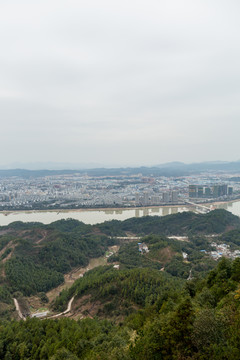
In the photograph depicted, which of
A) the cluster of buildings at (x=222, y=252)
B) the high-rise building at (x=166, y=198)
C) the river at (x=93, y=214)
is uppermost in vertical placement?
the high-rise building at (x=166, y=198)

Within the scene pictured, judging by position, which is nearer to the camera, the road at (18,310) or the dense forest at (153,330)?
the dense forest at (153,330)

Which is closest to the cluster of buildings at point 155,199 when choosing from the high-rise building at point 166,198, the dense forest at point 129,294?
A: the high-rise building at point 166,198

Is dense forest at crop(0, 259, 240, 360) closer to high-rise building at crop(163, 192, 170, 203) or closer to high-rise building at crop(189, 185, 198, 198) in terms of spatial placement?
high-rise building at crop(163, 192, 170, 203)

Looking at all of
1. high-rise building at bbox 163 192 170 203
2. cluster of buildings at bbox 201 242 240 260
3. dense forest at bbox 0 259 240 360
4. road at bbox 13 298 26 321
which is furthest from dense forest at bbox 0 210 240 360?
high-rise building at bbox 163 192 170 203

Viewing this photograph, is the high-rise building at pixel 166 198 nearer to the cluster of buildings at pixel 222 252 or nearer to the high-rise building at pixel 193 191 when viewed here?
the high-rise building at pixel 193 191

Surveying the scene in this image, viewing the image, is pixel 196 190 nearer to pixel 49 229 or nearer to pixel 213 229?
pixel 213 229

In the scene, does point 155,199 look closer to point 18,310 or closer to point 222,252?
point 222,252
